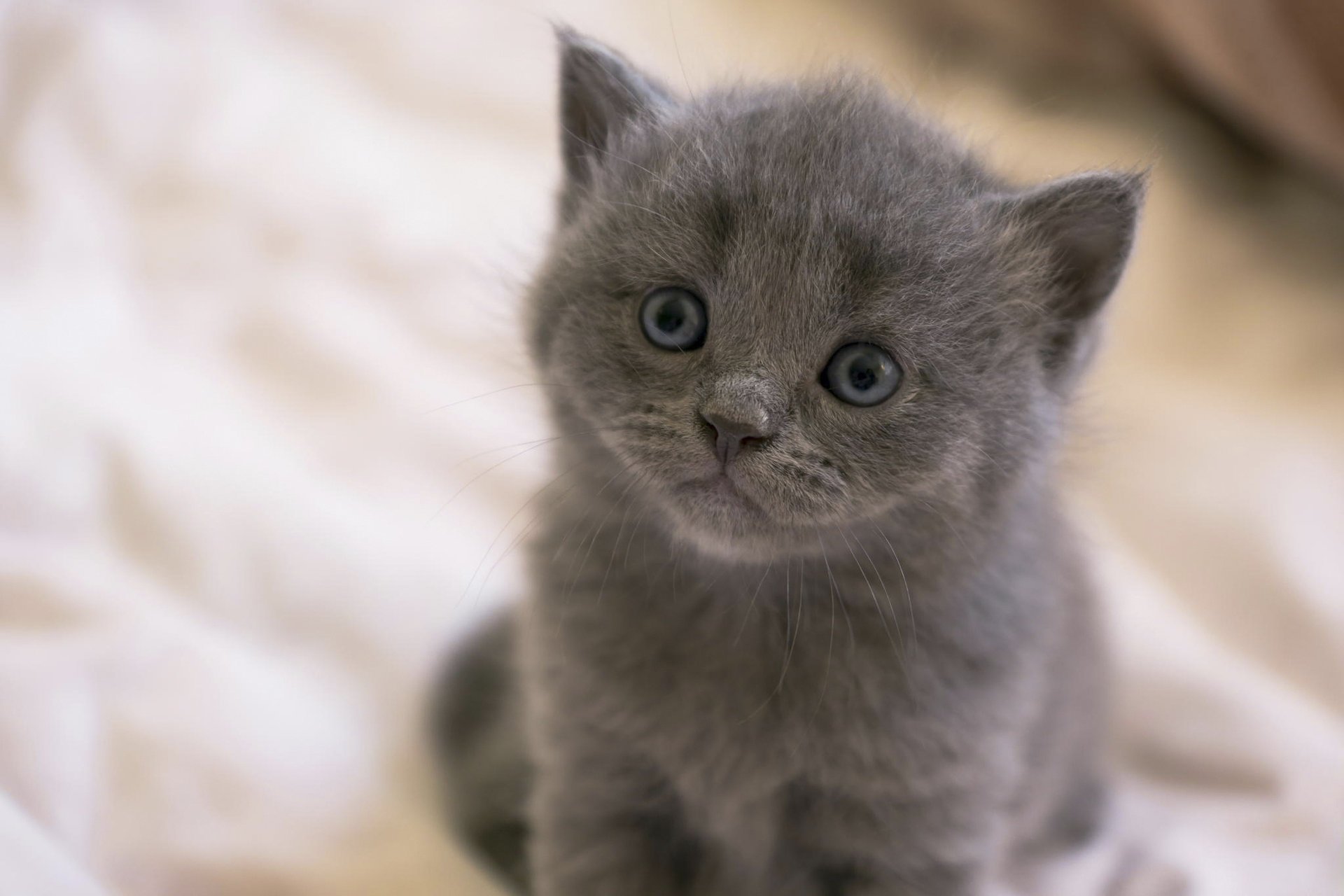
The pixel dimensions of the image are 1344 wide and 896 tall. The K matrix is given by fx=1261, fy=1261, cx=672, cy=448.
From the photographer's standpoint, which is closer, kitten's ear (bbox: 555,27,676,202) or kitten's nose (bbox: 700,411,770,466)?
kitten's nose (bbox: 700,411,770,466)

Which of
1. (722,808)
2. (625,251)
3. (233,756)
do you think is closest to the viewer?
(625,251)

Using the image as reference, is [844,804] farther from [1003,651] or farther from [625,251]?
[625,251]

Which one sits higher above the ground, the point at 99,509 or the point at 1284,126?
the point at 1284,126

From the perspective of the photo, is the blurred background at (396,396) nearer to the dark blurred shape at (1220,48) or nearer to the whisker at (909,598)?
the dark blurred shape at (1220,48)

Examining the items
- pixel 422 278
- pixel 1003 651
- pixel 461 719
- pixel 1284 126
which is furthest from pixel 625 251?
pixel 1284 126

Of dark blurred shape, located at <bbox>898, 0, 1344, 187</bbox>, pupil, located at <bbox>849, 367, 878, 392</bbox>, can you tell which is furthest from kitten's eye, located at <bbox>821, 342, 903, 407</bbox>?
dark blurred shape, located at <bbox>898, 0, 1344, 187</bbox>

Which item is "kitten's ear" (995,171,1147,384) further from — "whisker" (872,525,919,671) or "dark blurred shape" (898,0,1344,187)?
"dark blurred shape" (898,0,1344,187)

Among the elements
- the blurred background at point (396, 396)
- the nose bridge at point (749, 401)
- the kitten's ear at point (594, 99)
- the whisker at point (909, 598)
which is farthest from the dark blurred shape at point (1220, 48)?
the nose bridge at point (749, 401)

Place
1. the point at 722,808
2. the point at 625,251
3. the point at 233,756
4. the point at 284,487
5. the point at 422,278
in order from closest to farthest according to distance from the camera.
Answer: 1. the point at 625,251
2. the point at 722,808
3. the point at 233,756
4. the point at 284,487
5. the point at 422,278

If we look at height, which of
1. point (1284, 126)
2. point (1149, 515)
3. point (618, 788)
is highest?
point (1284, 126)
